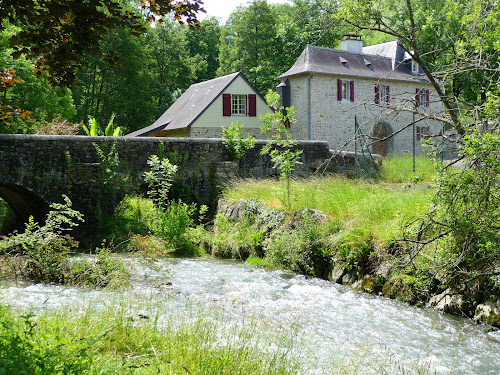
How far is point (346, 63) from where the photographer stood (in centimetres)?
2966

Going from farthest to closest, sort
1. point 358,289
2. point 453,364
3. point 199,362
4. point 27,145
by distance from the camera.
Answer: point 27,145, point 358,289, point 453,364, point 199,362

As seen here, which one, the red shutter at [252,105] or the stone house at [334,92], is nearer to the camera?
the red shutter at [252,105]

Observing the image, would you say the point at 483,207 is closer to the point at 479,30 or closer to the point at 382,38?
the point at 479,30

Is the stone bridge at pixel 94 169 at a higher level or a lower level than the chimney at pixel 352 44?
lower

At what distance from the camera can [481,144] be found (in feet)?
19.7

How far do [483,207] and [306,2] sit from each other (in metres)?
33.7

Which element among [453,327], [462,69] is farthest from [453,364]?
[462,69]

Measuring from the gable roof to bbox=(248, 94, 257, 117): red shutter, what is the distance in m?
0.35

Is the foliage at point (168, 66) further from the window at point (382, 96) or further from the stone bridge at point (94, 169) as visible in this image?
the stone bridge at point (94, 169)

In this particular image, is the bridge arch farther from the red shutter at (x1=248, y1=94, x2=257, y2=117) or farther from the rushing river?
the red shutter at (x1=248, y1=94, x2=257, y2=117)

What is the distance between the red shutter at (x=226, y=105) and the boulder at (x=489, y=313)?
2051 cm

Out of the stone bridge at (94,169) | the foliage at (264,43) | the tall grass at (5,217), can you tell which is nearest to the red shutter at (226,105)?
the foliage at (264,43)

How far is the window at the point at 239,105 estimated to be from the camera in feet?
88.6

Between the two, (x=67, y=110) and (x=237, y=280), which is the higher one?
(x=67, y=110)
